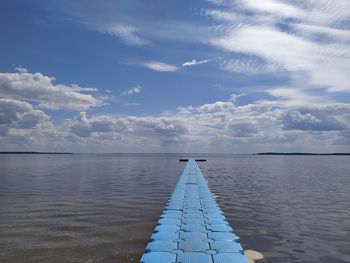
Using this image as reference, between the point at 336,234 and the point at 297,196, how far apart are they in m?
12.2

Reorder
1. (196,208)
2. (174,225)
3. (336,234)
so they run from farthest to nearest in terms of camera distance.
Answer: (196,208) < (336,234) < (174,225)

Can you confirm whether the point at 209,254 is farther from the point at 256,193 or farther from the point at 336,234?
the point at 256,193

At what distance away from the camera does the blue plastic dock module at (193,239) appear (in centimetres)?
948

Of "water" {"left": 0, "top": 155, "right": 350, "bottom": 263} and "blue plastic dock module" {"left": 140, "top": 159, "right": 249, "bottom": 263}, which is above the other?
"blue plastic dock module" {"left": 140, "top": 159, "right": 249, "bottom": 263}

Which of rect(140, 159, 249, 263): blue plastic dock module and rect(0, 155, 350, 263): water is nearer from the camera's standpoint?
rect(140, 159, 249, 263): blue plastic dock module

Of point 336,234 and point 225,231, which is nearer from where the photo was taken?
point 225,231

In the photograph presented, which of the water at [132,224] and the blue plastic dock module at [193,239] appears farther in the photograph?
the water at [132,224]

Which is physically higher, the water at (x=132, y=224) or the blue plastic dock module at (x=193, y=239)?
the blue plastic dock module at (x=193, y=239)

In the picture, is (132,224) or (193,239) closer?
(193,239)

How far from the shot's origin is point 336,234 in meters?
14.7

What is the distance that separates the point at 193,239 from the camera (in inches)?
445

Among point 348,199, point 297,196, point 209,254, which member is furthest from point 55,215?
point 348,199

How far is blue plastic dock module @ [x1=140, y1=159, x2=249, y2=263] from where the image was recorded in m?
9.48

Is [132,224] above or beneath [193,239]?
beneath
